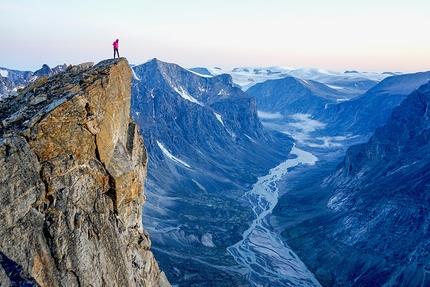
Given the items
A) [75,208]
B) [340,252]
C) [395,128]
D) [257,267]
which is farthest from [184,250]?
[395,128]

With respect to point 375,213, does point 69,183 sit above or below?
above

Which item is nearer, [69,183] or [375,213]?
[69,183]

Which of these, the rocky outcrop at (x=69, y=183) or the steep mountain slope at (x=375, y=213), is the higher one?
the rocky outcrop at (x=69, y=183)

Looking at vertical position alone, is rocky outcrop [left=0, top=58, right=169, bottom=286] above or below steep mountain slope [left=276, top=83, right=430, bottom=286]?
above

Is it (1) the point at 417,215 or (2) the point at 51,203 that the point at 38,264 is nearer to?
(2) the point at 51,203

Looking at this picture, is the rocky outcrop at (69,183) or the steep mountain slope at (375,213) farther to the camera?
the steep mountain slope at (375,213)

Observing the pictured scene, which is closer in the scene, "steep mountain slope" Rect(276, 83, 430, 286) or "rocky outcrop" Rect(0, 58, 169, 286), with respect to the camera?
"rocky outcrop" Rect(0, 58, 169, 286)
